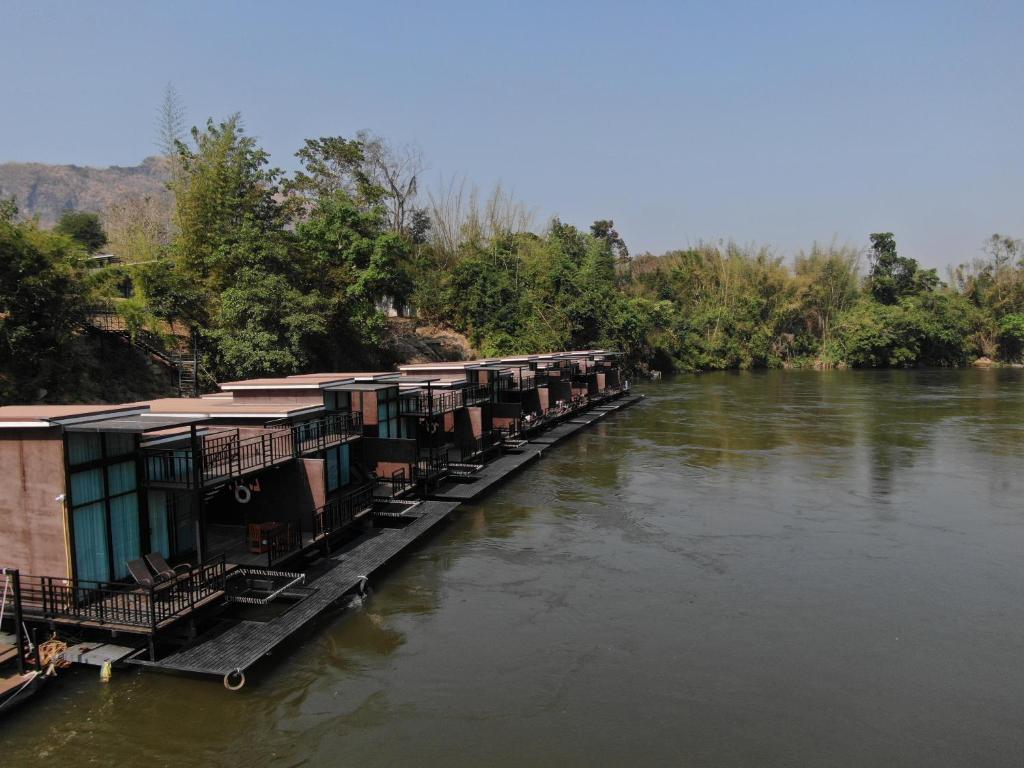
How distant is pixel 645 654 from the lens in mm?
12102

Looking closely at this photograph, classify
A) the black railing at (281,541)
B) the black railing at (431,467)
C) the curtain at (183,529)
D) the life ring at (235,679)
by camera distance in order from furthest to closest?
the black railing at (431,467) < the black railing at (281,541) < the curtain at (183,529) < the life ring at (235,679)

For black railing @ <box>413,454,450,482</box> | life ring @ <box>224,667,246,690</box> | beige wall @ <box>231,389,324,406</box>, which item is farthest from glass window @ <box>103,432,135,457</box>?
black railing @ <box>413,454,450,482</box>

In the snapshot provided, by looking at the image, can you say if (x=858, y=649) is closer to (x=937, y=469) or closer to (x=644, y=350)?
(x=937, y=469)

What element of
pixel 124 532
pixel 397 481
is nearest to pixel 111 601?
pixel 124 532

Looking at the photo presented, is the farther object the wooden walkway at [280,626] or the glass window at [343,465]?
the glass window at [343,465]

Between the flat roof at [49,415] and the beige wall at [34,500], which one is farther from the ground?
the flat roof at [49,415]

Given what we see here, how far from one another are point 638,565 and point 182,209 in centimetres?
3114

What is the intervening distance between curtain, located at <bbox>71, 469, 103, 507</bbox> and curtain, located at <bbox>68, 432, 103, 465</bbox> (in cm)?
19

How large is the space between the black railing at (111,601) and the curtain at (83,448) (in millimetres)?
1720

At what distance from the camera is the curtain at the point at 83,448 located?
10.8 m

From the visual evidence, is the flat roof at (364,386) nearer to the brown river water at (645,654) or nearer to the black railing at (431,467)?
the black railing at (431,467)

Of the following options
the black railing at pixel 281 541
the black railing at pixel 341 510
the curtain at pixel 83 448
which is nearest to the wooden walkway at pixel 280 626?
the black railing at pixel 341 510

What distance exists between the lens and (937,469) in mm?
25969

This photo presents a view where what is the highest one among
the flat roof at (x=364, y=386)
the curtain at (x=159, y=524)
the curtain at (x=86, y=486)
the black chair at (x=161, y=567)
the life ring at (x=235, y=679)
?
the flat roof at (x=364, y=386)
